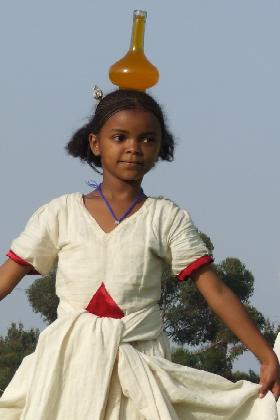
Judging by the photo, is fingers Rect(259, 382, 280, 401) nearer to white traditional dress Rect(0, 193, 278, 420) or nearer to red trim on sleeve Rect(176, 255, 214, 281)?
white traditional dress Rect(0, 193, 278, 420)

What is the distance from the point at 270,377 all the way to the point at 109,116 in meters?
1.50

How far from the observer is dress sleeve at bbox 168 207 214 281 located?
769cm

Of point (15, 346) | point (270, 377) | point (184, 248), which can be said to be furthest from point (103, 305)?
point (15, 346)

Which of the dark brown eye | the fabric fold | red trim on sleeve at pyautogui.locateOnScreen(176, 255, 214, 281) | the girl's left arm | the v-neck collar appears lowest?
the fabric fold

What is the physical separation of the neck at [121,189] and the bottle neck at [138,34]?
87 centimetres

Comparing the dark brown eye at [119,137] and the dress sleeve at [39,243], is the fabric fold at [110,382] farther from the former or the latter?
the dark brown eye at [119,137]

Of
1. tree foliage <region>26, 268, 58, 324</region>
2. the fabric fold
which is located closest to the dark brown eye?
the fabric fold

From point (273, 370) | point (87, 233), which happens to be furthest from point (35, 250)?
point (273, 370)

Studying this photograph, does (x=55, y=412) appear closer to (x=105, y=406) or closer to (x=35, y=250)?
(x=105, y=406)

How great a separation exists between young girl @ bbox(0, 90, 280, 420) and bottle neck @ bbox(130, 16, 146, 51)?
0.52 m

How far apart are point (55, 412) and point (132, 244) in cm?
89

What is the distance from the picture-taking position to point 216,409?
24.9 ft

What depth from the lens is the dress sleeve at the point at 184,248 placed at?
769 centimetres

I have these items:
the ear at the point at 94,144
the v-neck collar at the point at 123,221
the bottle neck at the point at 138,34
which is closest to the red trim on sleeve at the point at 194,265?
the v-neck collar at the point at 123,221
